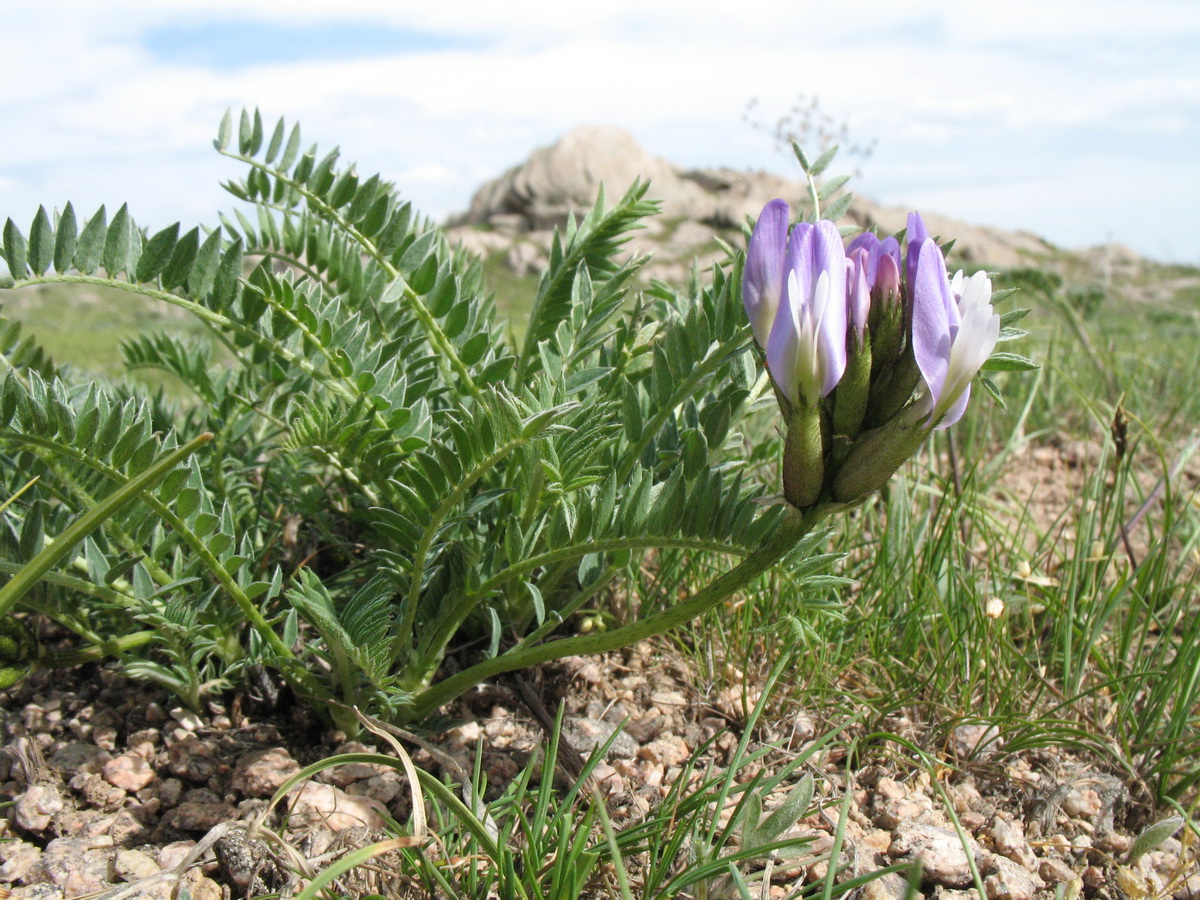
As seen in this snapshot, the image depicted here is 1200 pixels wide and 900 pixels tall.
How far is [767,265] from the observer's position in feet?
3.30

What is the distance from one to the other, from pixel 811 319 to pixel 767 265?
9 cm

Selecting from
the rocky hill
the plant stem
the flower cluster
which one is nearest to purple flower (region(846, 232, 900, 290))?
the flower cluster

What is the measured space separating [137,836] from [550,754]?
1.99 feet

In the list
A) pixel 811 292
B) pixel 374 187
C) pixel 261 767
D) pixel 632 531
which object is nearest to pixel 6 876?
pixel 261 767

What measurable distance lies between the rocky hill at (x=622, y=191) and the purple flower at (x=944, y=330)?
15860 mm

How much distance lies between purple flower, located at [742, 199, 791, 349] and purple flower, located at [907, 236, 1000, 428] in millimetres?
132

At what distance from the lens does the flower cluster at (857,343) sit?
37.6 inches

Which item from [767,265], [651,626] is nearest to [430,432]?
[651,626]

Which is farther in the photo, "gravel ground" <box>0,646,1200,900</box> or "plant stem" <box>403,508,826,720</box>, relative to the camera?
"gravel ground" <box>0,646,1200,900</box>

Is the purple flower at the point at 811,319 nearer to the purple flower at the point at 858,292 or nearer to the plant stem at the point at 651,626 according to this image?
the purple flower at the point at 858,292

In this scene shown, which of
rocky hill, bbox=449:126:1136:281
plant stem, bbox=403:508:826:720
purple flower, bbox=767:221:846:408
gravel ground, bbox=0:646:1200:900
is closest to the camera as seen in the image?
purple flower, bbox=767:221:846:408

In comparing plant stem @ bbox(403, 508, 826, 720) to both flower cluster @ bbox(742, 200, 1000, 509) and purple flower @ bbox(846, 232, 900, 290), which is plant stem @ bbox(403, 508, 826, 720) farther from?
purple flower @ bbox(846, 232, 900, 290)

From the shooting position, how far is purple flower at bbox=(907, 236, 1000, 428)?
0.95 m

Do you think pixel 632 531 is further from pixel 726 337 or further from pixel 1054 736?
pixel 1054 736
